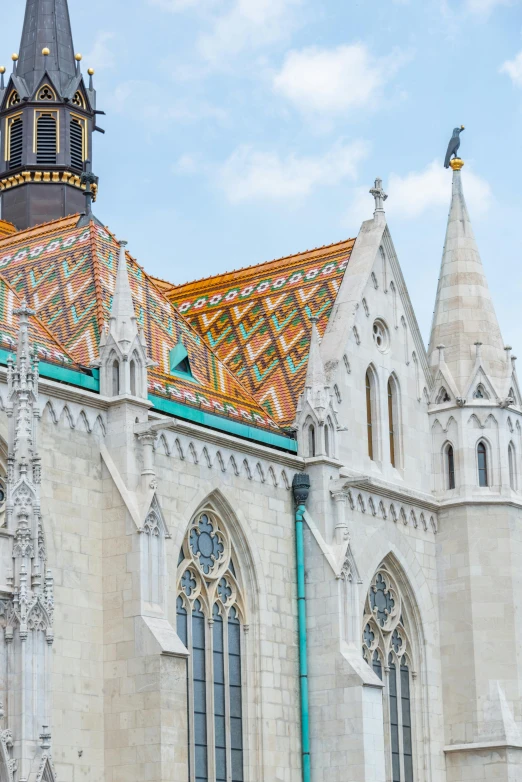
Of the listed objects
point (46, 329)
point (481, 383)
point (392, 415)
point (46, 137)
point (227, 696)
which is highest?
point (46, 137)

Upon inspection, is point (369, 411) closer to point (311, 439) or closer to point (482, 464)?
point (311, 439)

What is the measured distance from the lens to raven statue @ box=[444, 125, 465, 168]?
43.7 meters

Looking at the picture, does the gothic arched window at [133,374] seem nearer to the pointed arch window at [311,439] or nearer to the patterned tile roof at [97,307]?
the patterned tile roof at [97,307]

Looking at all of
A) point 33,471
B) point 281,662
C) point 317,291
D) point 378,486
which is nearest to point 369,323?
point 317,291

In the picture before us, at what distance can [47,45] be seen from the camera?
156 feet

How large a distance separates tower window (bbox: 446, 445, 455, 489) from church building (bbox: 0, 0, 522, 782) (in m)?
0.07

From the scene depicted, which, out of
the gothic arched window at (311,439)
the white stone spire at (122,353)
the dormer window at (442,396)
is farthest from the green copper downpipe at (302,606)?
the dormer window at (442,396)

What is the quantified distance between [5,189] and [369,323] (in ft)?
37.2

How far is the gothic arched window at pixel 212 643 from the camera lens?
32.8m

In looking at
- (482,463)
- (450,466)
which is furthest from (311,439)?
(482,463)

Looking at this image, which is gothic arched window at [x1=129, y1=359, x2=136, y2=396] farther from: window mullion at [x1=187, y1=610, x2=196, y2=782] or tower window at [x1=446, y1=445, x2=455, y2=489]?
tower window at [x1=446, y1=445, x2=455, y2=489]

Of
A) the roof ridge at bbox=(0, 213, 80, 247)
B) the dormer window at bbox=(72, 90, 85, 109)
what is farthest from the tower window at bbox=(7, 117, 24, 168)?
the roof ridge at bbox=(0, 213, 80, 247)

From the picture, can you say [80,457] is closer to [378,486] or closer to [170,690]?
[170,690]

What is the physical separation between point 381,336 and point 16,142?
11.5 metres
